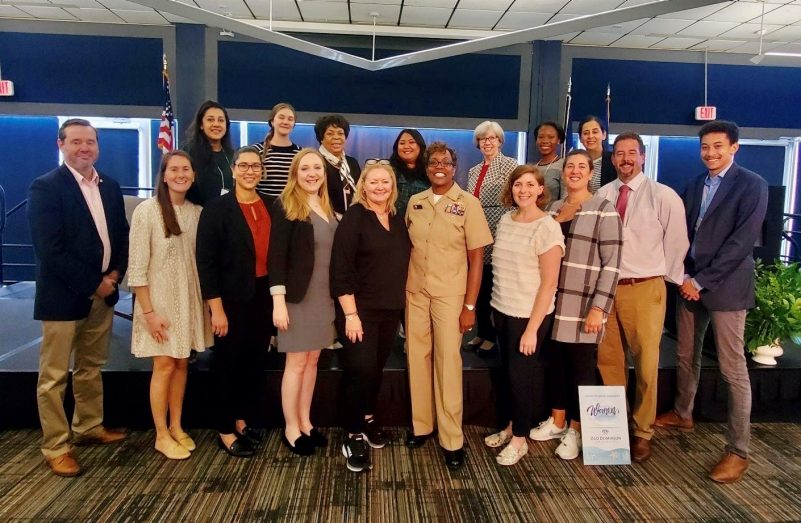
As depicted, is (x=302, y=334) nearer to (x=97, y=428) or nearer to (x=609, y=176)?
(x=97, y=428)

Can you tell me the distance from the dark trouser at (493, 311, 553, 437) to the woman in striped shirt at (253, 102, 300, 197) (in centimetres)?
139

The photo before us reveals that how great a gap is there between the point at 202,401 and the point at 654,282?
254 cm

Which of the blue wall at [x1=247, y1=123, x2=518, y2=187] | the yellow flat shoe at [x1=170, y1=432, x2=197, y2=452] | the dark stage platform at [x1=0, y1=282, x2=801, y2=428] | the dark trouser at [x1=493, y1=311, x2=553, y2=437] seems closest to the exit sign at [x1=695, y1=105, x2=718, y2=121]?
the blue wall at [x1=247, y1=123, x2=518, y2=187]

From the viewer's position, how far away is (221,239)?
241 centimetres

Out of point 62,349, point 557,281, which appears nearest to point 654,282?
point 557,281

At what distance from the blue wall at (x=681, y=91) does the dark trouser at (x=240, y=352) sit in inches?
255

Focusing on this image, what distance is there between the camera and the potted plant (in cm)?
306

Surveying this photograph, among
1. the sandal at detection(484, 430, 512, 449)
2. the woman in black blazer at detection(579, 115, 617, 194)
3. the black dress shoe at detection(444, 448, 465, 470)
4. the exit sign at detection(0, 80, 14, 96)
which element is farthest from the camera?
the exit sign at detection(0, 80, 14, 96)

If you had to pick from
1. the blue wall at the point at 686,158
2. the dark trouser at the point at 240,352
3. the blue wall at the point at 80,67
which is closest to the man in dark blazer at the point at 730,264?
the dark trouser at the point at 240,352

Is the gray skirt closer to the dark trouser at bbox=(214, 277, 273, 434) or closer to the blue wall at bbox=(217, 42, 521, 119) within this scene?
the dark trouser at bbox=(214, 277, 273, 434)

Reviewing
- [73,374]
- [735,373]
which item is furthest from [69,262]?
[735,373]

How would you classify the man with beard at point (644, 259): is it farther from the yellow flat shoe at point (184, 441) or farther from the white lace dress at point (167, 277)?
the yellow flat shoe at point (184, 441)

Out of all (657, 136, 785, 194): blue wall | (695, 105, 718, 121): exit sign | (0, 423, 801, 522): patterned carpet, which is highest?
(695, 105, 718, 121): exit sign

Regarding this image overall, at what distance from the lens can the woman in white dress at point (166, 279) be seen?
2371mm
